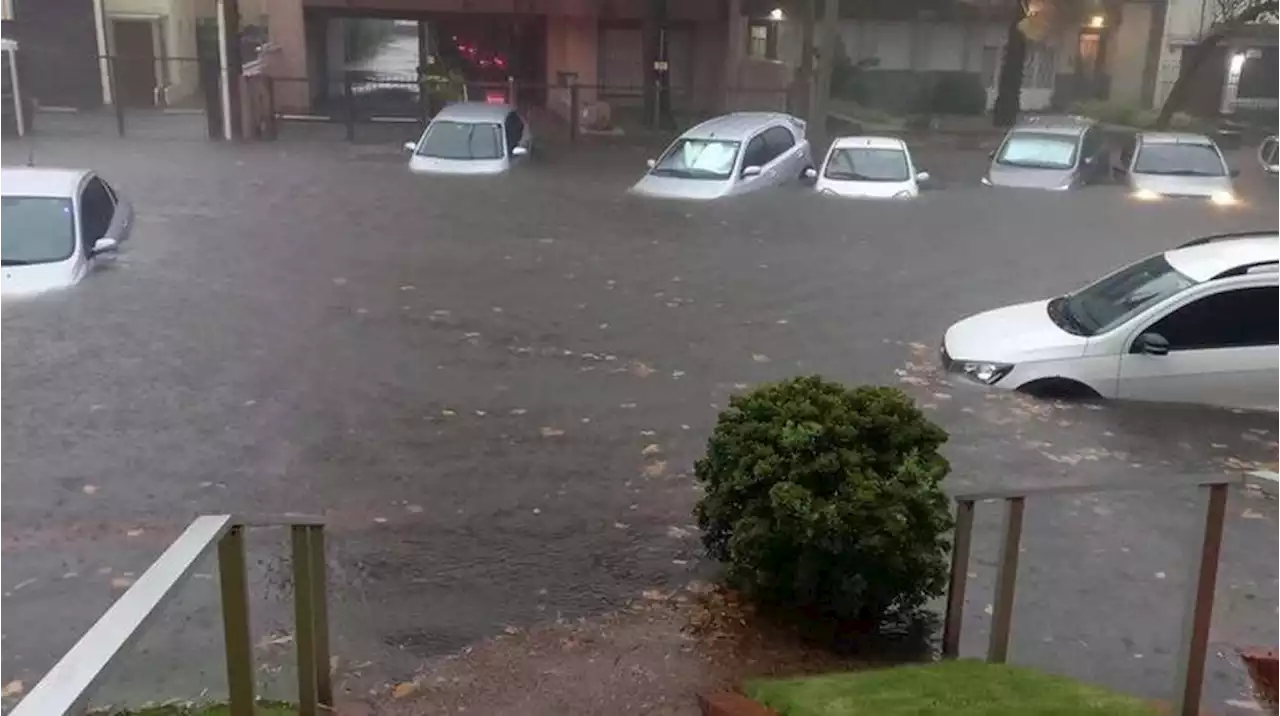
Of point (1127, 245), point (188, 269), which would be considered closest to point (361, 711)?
point (188, 269)

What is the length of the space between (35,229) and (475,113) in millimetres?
11075

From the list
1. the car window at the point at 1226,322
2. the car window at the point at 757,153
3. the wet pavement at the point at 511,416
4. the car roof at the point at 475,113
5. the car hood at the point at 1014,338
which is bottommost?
the wet pavement at the point at 511,416

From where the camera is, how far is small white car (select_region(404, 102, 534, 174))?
22219 mm

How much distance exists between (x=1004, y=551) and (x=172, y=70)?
35.3m

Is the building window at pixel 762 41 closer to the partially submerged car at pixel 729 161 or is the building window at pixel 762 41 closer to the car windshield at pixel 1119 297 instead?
the partially submerged car at pixel 729 161

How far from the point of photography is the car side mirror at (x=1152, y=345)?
9781mm

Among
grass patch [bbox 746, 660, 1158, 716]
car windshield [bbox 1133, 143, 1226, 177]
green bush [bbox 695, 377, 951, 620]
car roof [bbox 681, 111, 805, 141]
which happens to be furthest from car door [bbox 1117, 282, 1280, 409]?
car windshield [bbox 1133, 143, 1226, 177]

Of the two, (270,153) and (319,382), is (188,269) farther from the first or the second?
(270,153)

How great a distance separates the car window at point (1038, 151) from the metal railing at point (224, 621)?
60.3 ft

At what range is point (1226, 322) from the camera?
9766 millimetres

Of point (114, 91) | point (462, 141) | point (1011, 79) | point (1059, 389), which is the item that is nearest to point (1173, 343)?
point (1059, 389)

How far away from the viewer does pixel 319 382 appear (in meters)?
10.9

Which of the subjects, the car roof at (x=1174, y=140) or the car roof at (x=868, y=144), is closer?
the car roof at (x=868, y=144)

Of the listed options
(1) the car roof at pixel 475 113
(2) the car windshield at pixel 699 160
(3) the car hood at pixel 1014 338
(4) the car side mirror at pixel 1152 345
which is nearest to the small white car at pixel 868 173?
(2) the car windshield at pixel 699 160
